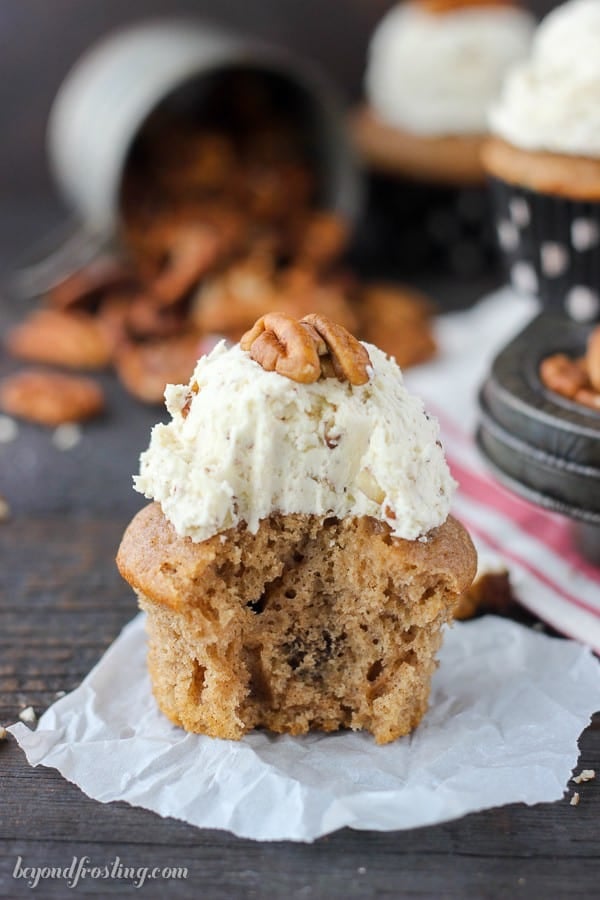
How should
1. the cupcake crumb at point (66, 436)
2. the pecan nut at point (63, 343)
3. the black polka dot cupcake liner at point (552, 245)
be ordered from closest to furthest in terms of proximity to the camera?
the black polka dot cupcake liner at point (552, 245)
the cupcake crumb at point (66, 436)
the pecan nut at point (63, 343)

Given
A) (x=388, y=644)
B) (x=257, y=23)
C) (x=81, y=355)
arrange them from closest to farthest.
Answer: (x=388, y=644)
(x=81, y=355)
(x=257, y=23)

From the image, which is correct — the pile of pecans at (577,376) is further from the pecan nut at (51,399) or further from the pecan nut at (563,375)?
the pecan nut at (51,399)

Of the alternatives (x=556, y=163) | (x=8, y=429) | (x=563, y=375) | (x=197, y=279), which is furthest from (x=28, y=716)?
(x=197, y=279)

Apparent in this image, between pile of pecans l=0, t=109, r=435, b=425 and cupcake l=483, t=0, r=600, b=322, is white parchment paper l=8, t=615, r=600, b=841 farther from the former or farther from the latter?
pile of pecans l=0, t=109, r=435, b=425

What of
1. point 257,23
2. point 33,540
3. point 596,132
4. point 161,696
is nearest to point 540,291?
point 596,132

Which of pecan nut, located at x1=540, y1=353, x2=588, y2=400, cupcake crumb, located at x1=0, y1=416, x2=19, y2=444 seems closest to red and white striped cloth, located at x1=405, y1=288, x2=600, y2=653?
pecan nut, located at x1=540, y1=353, x2=588, y2=400

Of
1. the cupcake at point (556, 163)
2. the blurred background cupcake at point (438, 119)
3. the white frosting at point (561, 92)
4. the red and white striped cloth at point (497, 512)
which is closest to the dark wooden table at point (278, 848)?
the red and white striped cloth at point (497, 512)

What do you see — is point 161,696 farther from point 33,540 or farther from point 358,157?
point 358,157
